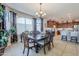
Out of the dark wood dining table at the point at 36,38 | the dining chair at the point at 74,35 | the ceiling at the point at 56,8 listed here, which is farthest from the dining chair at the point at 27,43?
the dining chair at the point at 74,35

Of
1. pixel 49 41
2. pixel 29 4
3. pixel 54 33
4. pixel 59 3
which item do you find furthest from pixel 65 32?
pixel 29 4

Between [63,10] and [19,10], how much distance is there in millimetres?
953

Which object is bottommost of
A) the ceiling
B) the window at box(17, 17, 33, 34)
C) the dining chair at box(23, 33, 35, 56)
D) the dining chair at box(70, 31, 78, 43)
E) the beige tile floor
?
the beige tile floor

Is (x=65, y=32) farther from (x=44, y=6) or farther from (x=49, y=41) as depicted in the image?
(x=44, y=6)

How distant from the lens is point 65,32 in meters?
2.50

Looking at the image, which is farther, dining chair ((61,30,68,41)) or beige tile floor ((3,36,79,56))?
dining chair ((61,30,68,41))

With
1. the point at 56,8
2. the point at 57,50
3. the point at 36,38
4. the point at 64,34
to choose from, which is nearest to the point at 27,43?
the point at 36,38

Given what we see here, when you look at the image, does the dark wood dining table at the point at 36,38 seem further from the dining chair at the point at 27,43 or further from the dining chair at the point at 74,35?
the dining chair at the point at 74,35

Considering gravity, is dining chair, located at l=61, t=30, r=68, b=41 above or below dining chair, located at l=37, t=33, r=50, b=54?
above

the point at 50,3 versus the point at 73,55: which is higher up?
the point at 50,3

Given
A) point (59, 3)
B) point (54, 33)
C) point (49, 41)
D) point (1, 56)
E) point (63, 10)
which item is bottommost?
point (1, 56)

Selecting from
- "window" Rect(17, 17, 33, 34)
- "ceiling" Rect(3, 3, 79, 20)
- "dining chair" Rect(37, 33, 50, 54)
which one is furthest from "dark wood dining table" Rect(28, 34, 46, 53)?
"ceiling" Rect(3, 3, 79, 20)

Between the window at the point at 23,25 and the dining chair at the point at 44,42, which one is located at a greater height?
the window at the point at 23,25

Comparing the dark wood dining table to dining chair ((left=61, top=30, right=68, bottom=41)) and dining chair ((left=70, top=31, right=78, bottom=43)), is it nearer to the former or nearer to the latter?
dining chair ((left=61, top=30, right=68, bottom=41))
